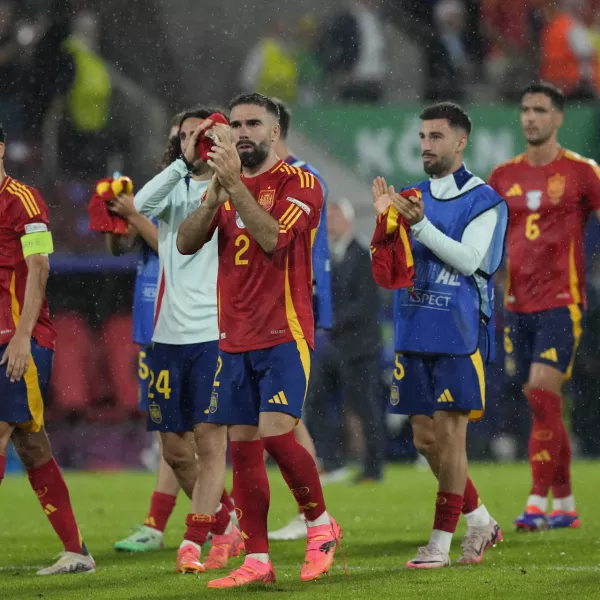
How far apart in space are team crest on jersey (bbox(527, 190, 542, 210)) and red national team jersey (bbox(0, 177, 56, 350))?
3.48 metres

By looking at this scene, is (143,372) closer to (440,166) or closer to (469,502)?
(469,502)

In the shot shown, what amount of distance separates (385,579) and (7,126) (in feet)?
31.4

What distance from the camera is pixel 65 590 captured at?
249 inches

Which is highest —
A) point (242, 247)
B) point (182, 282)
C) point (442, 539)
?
point (242, 247)

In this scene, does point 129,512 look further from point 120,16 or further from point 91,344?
point 120,16

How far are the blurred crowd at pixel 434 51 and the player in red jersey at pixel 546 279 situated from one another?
7865mm

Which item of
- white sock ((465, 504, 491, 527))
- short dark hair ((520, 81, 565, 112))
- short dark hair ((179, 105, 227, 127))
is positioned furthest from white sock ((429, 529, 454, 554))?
short dark hair ((520, 81, 565, 112))

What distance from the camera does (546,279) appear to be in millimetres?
9039

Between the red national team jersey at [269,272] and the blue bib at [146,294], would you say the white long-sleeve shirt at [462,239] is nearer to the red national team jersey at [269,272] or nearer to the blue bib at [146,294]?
the red national team jersey at [269,272]

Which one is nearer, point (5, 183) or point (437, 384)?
point (5, 183)

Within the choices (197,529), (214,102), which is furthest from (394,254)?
(214,102)

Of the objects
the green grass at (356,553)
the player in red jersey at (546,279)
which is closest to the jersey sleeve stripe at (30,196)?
the green grass at (356,553)

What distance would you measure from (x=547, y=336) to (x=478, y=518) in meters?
1.78

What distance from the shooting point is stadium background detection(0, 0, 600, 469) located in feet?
49.1
